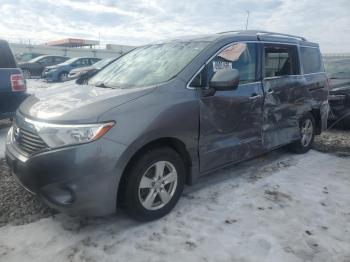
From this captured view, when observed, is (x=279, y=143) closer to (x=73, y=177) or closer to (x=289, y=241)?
(x=289, y=241)

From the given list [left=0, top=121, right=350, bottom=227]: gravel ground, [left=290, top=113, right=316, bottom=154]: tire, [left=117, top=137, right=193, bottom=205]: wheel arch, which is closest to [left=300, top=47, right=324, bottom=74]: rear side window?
[left=290, top=113, right=316, bottom=154]: tire

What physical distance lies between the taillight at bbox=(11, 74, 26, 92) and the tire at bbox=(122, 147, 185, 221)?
13.6ft

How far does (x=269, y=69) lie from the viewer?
4238 mm

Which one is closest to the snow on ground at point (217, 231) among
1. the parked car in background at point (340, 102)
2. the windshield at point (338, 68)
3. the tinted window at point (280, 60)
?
the tinted window at point (280, 60)

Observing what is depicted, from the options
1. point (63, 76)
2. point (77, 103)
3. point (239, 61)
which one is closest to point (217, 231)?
point (77, 103)

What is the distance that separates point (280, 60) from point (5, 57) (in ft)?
15.6

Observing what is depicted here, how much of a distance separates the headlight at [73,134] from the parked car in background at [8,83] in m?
3.89

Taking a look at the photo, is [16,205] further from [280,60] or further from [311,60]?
[311,60]

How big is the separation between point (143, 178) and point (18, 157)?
1095 mm

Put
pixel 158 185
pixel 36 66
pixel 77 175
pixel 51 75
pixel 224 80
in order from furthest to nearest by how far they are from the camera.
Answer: pixel 36 66 < pixel 51 75 < pixel 224 80 < pixel 158 185 < pixel 77 175

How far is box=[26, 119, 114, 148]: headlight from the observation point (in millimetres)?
2561

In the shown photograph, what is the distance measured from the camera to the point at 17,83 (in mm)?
6016

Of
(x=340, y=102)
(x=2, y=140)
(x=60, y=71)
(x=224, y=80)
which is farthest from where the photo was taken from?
(x=60, y=71)

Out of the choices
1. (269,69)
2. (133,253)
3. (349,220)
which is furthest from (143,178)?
(269,69)
